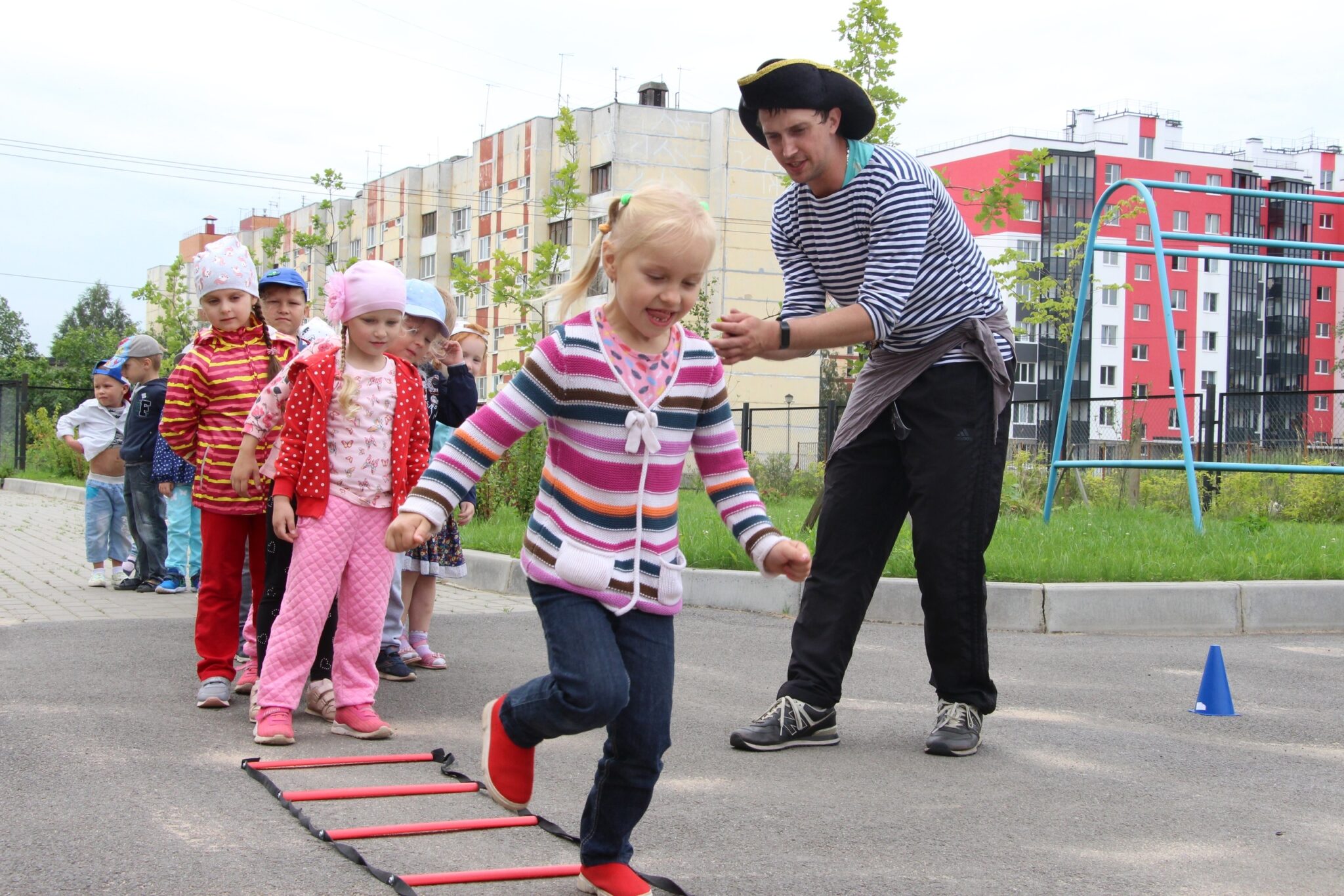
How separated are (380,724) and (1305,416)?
13.3 m

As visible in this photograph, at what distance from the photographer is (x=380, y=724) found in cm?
473

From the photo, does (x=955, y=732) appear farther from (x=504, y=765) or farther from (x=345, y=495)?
(x=345, y=495)

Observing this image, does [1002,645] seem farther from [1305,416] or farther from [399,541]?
[1305,416]

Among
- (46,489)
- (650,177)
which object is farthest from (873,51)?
(650,177)

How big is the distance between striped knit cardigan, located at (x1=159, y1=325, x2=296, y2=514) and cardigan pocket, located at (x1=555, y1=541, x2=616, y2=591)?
104 inches

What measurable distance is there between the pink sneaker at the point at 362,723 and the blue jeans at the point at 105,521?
602 cm

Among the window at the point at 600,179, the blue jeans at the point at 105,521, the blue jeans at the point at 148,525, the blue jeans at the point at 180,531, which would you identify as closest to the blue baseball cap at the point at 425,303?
the blue jeans at the point at 180,531

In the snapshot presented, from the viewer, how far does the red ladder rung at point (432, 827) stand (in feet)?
10.9

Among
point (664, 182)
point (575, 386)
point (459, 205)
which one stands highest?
point (459, 205)

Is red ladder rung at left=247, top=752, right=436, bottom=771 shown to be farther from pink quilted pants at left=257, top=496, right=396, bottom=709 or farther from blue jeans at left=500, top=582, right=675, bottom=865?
blue jeans at left=500, top=582, right=675, bottom=865

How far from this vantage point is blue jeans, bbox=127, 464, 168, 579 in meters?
9.76

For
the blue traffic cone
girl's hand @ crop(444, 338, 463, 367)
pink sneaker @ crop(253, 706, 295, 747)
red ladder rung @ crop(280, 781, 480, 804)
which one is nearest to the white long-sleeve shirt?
girl's hand @ crop(444, 338, 463, 367)

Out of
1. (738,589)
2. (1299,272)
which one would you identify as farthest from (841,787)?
(1299,272)

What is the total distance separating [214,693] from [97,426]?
634 cm
